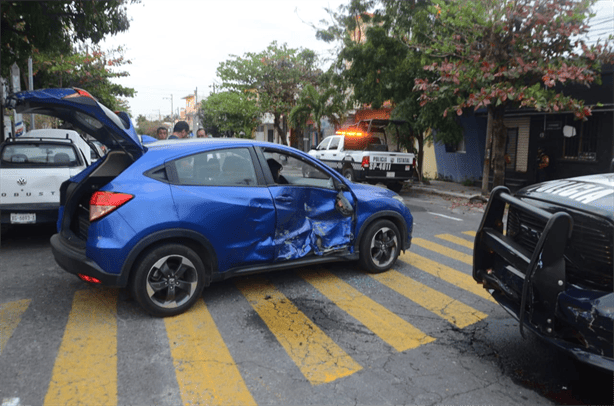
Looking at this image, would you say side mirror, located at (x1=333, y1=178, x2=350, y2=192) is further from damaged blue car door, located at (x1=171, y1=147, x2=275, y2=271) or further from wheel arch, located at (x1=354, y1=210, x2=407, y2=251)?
damaged blue car door, located at (x1=171, y1=147, x2=275, y2=271)

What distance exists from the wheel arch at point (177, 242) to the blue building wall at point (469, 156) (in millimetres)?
13926

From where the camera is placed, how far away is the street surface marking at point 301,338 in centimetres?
351

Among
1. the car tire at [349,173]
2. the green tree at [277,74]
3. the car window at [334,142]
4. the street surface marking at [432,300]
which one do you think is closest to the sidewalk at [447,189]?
the car tire at [349,173]

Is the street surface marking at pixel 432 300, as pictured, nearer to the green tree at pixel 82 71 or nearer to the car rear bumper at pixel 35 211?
the car rear bumper at pixel 35 211

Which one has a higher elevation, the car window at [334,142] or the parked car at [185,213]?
the car window at [334,142]

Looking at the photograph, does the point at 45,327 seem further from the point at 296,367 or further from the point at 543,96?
the point at 543,96

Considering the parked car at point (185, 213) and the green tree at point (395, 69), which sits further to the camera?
the green tree at point (395, 69)

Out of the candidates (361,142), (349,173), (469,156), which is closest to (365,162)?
(349,173)

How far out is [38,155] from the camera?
7812 millimetres

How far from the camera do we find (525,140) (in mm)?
16234

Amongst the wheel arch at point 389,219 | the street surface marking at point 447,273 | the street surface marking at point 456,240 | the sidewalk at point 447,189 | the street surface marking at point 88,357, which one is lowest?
the street surface marking at point 88,357

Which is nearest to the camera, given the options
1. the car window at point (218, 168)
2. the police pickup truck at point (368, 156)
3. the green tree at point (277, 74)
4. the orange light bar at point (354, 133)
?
the car window at point (218, 168)

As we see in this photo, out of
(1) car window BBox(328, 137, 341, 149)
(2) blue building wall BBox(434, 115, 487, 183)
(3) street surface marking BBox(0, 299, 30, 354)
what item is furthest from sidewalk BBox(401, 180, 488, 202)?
(3) street surface marking BBox(0, 299, 30, 354)

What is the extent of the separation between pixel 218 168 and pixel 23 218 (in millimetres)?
3910
